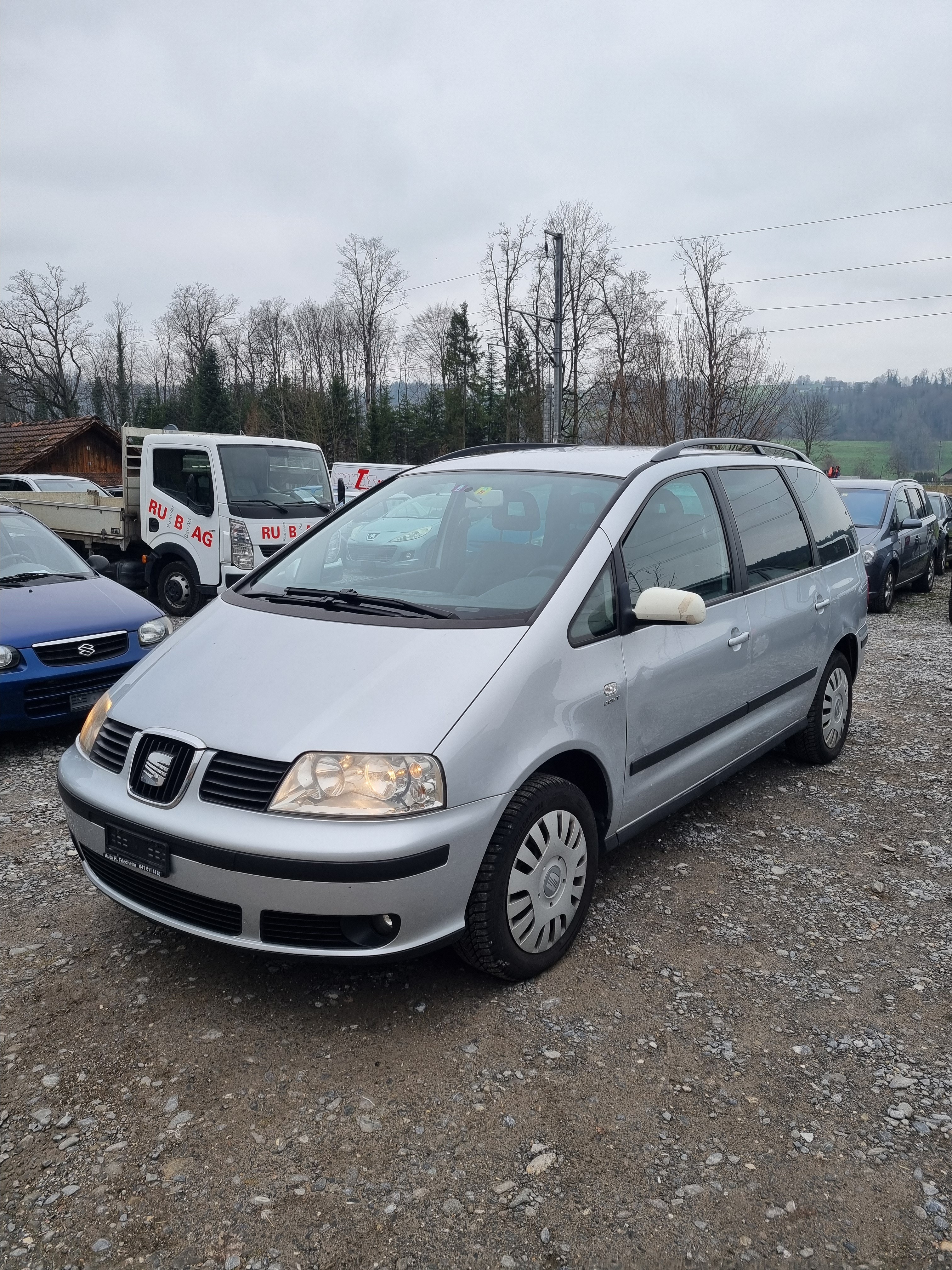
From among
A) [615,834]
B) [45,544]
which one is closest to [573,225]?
[45,544]

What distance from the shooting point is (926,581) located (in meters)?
15.4

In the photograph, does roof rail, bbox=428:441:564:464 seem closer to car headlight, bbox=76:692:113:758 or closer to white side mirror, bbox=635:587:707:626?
white side mirror, bbox=635:587:707:626

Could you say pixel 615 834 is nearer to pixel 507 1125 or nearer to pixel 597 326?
pixel 507 1125

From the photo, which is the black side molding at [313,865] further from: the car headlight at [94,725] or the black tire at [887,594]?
the black tire at [887,594]

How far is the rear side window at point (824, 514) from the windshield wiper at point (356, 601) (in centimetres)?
273

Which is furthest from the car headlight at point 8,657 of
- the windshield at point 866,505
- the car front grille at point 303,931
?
the windshield at point 866,505

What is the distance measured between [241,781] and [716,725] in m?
2.19

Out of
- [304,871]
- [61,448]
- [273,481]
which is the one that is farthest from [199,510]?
[61,448]

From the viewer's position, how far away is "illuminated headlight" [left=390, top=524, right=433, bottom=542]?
4012 millimetres

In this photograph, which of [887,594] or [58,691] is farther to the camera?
[887,594]

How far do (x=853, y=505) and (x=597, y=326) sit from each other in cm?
3443

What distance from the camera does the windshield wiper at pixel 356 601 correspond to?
10.9 ft

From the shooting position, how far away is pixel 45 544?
7.07 meters

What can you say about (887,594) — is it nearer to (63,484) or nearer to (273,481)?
(273,481)
